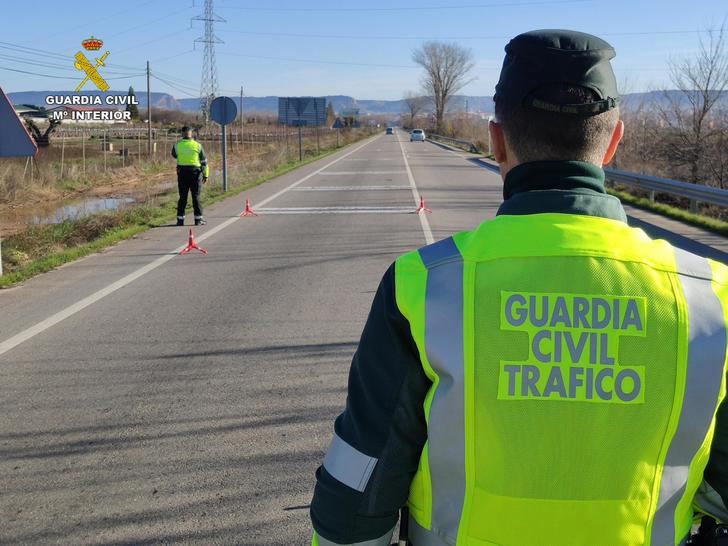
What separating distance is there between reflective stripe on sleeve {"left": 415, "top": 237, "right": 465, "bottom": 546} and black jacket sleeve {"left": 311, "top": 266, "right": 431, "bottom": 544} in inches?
2.2

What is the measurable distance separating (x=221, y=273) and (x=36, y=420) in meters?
5.16

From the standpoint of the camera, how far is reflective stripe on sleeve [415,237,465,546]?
4.89 feet

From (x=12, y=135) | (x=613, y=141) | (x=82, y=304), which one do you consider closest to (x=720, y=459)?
(x=613, y=141)

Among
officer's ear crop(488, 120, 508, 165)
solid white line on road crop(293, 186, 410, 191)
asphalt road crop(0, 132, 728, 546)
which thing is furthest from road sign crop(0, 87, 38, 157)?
solid white line on road crop(293, 186, 410, 191)

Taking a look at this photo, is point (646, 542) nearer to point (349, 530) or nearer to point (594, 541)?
point (594, 541)

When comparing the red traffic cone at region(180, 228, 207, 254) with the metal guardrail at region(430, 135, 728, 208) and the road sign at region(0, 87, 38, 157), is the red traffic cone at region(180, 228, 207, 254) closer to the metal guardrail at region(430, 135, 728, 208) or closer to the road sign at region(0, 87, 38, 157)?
the road sign at region(0, 87, 38, 157)

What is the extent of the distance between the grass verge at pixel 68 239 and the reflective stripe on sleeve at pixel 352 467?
8.95 m

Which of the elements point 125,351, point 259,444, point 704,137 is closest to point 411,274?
point 259,444

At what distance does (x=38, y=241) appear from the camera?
14023 mm

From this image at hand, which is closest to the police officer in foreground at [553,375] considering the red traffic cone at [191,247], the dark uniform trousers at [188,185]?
the red traffic cone at [191,247]

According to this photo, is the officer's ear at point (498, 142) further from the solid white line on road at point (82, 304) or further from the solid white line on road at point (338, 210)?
the solid white line on road at point (338, 210)

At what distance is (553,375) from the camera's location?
1471mm

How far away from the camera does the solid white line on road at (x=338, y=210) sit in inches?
677

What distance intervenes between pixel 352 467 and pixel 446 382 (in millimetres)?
266
